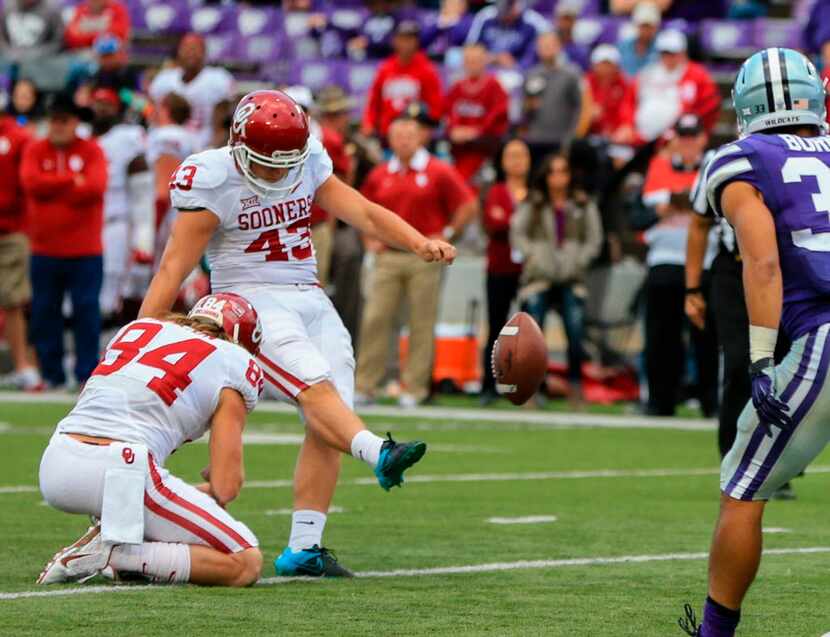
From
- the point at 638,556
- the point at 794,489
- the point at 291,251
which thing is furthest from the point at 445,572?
the point at 794,489

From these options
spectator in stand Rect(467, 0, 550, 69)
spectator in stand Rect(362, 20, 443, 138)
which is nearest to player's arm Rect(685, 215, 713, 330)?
spectator in stand Rect(362, 20, 443, 138)

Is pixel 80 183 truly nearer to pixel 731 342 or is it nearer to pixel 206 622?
pixel 731 342

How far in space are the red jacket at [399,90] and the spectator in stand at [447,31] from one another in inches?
Result: 103

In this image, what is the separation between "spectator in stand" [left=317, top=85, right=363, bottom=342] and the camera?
14.6 metres

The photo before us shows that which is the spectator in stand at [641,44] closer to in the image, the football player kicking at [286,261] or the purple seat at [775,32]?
the purple seat at [775,32]

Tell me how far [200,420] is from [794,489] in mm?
4036

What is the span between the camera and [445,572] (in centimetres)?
639

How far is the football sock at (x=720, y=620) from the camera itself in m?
4.85

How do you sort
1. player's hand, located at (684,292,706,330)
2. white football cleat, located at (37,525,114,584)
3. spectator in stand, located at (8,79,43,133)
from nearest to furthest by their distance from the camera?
white football cleat, located at (37,525,114,584) → player's hand, located at (684,292,706,330) → spectator in stand, located at (8,79,43,133)

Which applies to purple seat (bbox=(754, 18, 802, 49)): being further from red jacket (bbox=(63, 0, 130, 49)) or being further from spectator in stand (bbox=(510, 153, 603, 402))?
red jacket (bbox=(63, 0, 130, 49))

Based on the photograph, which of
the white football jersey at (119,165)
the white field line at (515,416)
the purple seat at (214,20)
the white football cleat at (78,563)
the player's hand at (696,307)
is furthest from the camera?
the purple seat at (214,20)

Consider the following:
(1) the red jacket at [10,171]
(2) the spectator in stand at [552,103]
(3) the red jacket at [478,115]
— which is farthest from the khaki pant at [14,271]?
(2) the spectator in stand at [552,103]

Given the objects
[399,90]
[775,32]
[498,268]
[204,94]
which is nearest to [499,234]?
[498,268]

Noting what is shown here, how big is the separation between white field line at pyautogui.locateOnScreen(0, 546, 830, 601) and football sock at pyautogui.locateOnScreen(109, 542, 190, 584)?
6 cm
